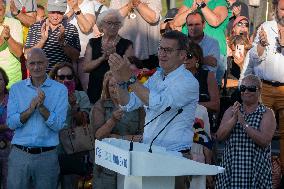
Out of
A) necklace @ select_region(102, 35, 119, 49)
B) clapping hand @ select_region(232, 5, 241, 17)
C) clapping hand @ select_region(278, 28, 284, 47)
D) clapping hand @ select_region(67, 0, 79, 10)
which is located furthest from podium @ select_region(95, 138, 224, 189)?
clapping hand @ select_region(232, 5, 241, 17)

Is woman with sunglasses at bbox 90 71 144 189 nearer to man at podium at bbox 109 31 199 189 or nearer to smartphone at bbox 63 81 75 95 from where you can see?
smartphone at bbox 63 81 75 95

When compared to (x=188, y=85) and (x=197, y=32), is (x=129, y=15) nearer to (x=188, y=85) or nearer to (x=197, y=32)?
(x=197, y=32)

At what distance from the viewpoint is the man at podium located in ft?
18.7

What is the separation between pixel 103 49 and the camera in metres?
9.16

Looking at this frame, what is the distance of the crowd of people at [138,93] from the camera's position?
230 inches

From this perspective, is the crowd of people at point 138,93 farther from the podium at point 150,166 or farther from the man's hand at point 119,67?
the podium at point 150,166

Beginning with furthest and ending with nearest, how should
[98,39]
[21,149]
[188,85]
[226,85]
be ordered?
[226,85] → [98,39] → [21,149] → [188,85]

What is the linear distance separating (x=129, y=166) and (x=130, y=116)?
2.95 meters

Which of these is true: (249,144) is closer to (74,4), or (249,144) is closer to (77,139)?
(77,139)

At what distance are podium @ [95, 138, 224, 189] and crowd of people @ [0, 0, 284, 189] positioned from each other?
438mm

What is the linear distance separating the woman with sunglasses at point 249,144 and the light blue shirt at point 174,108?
1880 millimetres

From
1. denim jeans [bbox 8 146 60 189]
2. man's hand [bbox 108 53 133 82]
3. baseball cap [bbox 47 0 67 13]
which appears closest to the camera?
man's hand [bbox 108 53 133 82]

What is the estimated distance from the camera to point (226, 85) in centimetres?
1083

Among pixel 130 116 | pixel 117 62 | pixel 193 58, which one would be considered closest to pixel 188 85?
pixel 117 62
